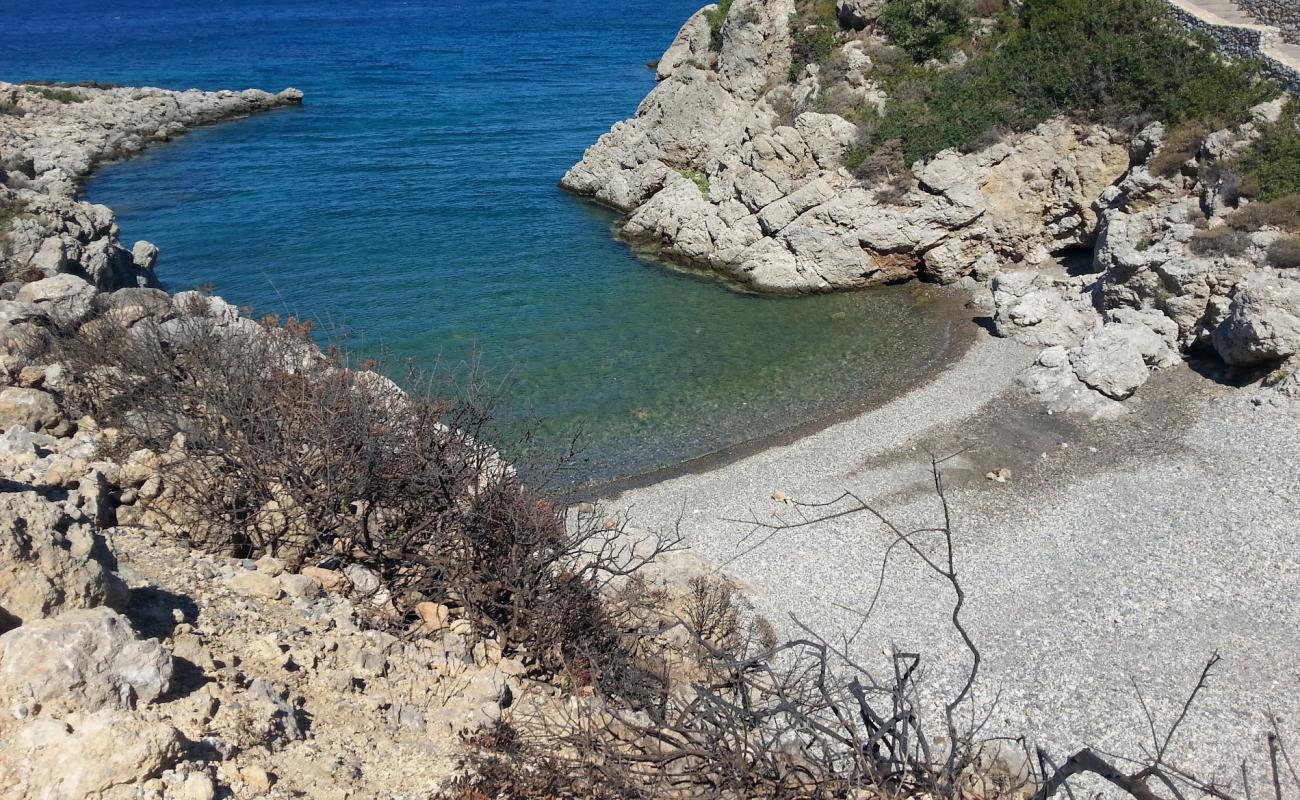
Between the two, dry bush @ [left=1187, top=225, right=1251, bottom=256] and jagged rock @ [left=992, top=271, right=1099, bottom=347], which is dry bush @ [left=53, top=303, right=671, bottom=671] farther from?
dry bush @ [left=1187, top=225, right=1251, bottom=256]

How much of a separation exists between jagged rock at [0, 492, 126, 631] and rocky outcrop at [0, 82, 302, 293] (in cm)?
1090

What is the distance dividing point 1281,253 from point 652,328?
1568 centimetres

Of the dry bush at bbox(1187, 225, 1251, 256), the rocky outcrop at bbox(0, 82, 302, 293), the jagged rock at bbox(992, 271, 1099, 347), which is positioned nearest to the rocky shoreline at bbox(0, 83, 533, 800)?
the rocky outcrop at bbox(0, 82, 302, 293)

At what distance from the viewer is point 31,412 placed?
1241 cm

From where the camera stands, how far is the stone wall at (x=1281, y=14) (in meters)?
27.3

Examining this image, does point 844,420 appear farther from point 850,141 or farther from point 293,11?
point 293,11

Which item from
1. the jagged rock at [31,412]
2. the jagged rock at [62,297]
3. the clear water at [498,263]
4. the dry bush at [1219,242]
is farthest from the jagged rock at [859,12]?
the jagged rock at [31,412]

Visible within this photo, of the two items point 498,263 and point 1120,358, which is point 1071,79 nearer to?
point 1120,358

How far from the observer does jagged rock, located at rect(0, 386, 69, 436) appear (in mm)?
12414

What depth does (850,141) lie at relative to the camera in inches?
1166

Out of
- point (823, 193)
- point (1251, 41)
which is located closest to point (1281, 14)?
point (1251, 41)

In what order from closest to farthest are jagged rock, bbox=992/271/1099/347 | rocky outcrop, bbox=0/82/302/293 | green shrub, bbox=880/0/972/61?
rocky outcrop, bbox=0/82/302/293
jagged rock, bbox=992/271/1099/347
green shrub, bbox=880/0/972/61

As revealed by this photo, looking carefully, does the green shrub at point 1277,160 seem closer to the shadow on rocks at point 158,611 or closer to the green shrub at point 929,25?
the green shrub at point 929,25

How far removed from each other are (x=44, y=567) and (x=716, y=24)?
3493 cm
